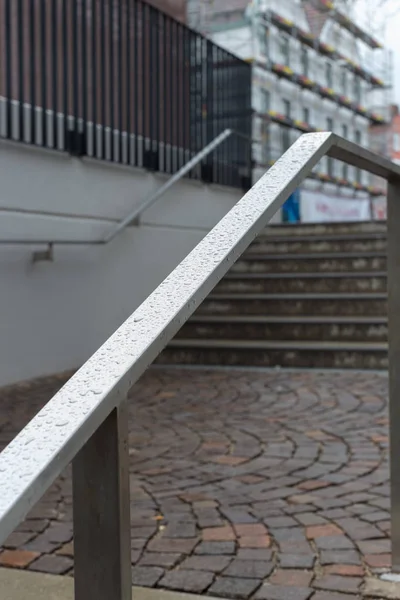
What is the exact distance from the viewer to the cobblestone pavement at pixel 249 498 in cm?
223

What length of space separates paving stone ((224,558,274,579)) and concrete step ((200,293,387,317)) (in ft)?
14.4

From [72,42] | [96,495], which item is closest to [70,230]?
[72,42]

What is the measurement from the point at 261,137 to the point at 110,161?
882 cm

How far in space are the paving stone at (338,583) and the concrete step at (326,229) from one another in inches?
232

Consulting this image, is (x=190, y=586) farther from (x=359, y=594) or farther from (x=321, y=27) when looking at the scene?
(x=321, y=27)

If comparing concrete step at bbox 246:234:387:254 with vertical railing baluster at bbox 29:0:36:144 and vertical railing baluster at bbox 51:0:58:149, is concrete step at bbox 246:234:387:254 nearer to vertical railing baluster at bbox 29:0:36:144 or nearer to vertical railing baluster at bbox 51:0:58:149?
vertical railing baluster at bbox 51:0:58:149

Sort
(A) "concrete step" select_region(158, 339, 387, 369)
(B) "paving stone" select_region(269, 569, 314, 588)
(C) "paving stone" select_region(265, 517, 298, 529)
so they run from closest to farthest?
1. (B) "paving stone" select_region(269, 569, 314, 588)
2. (C) "paving stone" select_region(265, 517, 298, 529)
3. (A) "concrete step" select_region(158, 339, 387, 369)

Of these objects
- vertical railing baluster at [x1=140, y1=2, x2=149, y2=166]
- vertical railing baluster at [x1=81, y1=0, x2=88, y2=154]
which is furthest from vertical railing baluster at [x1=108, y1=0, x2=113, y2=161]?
vertical railing baluster at [x1=140, y1=2, x2=149, y2=166]

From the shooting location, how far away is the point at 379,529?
2561 millimetres

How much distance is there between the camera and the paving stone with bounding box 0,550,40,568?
91.7 inches

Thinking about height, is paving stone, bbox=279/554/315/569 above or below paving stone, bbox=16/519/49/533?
above

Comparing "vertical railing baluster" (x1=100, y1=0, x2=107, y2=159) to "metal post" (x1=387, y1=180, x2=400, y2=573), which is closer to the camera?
"metal post" (x1=387, y1=180, x2=400, y2=573)

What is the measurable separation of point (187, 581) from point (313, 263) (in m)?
5.41

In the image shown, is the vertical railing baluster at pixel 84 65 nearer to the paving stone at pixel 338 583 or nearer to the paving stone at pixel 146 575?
the paving stone at pixel 146 575
